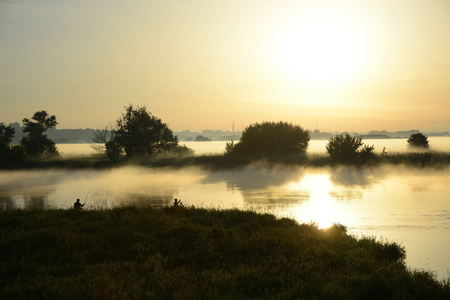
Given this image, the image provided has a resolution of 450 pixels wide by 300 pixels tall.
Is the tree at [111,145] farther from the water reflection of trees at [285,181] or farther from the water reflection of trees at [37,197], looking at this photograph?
the water reflection of trees at [37,197]

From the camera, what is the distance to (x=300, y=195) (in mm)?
32906

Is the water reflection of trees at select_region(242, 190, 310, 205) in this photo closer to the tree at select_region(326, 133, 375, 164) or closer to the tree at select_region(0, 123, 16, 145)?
the tree at select_region(326, 133, 375, 164)

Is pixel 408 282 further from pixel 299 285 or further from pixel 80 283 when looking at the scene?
pixel 80 283

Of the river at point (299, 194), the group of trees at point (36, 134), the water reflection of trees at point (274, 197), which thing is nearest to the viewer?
the river at point (299, 194)

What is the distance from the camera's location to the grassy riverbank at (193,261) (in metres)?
9.45

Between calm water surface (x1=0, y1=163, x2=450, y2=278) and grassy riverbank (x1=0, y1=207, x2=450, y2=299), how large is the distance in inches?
110

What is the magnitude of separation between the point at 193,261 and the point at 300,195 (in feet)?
73.7

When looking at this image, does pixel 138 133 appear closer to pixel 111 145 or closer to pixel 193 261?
pixel 111 145

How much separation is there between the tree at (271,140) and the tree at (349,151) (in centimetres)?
631

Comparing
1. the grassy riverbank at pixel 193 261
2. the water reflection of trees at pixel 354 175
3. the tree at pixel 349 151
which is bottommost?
the water reflection of trees at pixel 354 175

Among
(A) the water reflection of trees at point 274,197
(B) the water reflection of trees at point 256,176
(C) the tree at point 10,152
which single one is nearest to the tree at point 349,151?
(B) the water reflection of trees at point 256,176

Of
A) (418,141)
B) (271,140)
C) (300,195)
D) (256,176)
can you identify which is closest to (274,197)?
(300,195)

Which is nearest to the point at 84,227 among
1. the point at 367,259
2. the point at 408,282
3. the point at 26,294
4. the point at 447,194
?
the point at 26,294

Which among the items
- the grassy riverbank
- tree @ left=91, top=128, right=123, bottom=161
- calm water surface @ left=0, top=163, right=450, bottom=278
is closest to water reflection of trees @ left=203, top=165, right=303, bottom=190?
calm water surface @ left=0, top=163, right=450, bottom=278
